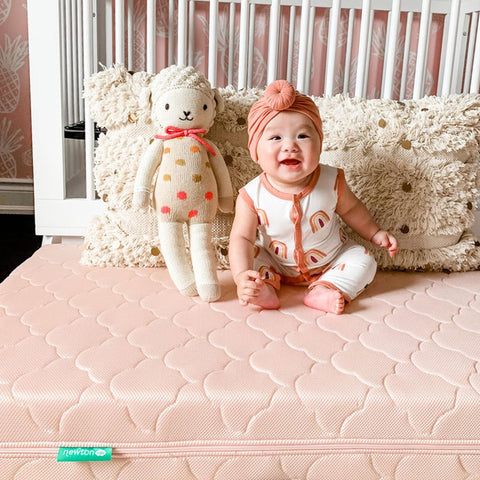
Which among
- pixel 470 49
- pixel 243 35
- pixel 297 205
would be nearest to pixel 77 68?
pixel 243 35

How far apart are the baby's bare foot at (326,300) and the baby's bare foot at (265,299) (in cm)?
6

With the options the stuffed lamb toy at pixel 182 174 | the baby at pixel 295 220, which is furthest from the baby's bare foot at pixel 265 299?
the stuffed lamb toy at pixel 182 174

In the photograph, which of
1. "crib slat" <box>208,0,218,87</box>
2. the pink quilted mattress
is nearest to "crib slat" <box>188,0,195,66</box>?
"crib slat" <box>208,0,218,87</box>

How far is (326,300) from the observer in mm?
1006

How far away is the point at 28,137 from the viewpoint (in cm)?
225

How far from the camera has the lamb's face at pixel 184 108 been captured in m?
1.11

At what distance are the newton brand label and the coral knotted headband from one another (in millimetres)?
621

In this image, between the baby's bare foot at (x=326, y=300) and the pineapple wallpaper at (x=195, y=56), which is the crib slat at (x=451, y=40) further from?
the pineapple wallpaper at (x=195, y=56)

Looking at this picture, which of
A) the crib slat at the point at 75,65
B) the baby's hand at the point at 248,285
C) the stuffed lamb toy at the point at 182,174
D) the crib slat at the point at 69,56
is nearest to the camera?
the baby's hand at the point at 248,285

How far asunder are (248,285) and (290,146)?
0.89 feet

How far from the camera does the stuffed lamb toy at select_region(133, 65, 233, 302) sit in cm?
110

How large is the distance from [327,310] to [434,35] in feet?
5.35

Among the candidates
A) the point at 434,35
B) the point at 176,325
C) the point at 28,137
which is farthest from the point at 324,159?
the point at 28,137

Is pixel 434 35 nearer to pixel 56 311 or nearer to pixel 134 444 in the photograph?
pixel 56 311
